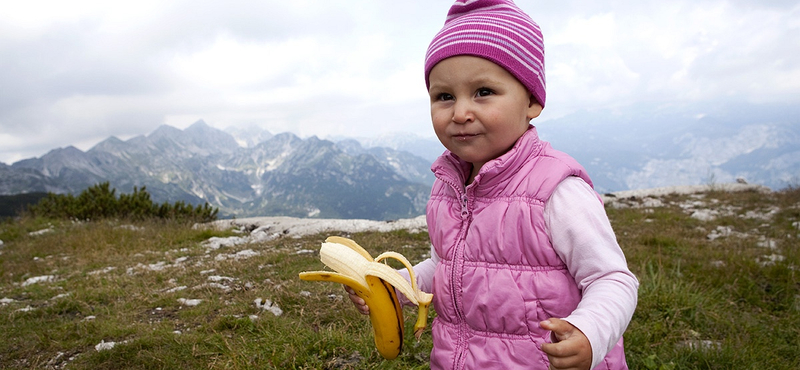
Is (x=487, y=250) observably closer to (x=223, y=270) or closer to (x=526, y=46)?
(x=526, y=46)

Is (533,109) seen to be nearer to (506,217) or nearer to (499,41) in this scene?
(499,41)

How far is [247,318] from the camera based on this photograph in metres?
4.23

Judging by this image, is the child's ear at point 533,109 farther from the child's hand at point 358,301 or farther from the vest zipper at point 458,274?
the child's hand at point 358,301

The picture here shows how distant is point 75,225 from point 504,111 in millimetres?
15299

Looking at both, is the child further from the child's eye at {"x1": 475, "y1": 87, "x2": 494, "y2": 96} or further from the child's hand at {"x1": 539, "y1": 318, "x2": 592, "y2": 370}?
the child's hand at {"x1": 539, "y1": 318, "x2": 592, "y2": 370}

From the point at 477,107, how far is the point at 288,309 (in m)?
3.55

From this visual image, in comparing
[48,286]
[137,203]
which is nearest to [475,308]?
[48,286]

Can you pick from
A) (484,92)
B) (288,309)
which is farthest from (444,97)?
→ (288,309)

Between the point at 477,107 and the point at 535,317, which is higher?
A: the point at 477,107

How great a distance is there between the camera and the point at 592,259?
66.5 inches

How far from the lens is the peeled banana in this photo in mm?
1979

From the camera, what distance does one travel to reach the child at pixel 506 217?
176 centimetres

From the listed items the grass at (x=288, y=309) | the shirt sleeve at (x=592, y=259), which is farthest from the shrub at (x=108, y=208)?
the shirt sleeve at (x=592, y=259)

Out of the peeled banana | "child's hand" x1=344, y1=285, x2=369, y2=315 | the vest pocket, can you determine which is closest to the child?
the vest pocket
